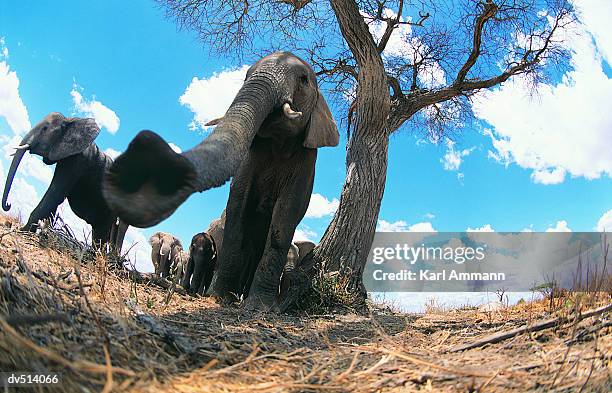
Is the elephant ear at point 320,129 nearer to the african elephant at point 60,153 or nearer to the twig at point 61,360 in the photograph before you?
the twig at point 61,360

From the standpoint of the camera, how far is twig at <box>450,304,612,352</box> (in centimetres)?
262

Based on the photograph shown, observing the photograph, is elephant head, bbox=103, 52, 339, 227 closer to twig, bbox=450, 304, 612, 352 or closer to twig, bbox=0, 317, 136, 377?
twig, bbox=0, 317, 136, 377

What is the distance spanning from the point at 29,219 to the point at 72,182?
0.90 meters

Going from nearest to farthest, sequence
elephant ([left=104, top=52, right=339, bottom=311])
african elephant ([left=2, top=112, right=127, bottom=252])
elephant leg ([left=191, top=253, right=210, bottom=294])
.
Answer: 1. elephant ([left=104, top=52, right=339, bottom=311])
2. elephant leg ([left=191, top=253, right=210, bottom=294])
3. african elephant ([left=2, top=112, right=127, bottom=252])

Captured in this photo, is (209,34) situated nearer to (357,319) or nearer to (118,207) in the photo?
(357,319)

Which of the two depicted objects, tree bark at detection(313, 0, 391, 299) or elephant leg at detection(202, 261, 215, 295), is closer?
elephant leg at detection(202, 261, 215, 295)

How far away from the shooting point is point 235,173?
13.3ft

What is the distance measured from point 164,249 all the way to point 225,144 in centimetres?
954

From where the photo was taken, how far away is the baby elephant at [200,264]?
684cm

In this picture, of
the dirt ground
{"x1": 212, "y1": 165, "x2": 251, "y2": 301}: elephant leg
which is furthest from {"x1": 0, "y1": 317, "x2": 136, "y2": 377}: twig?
{"x1": 212, "y1": 165, "x2": 251, "y2": 301}: elephant leg

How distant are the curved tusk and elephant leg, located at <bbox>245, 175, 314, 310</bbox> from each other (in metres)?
0.98

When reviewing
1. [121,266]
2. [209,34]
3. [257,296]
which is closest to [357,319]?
[257,296]

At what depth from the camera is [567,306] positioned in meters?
3.25

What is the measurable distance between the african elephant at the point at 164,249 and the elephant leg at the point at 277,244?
6941mm
